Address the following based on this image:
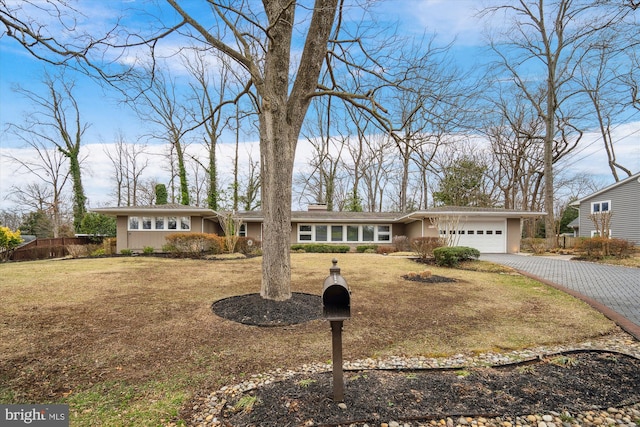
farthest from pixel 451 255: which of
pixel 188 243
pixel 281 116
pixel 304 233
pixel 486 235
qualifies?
pixel 304 233

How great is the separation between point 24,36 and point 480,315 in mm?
7342

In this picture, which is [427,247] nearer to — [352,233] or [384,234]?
[384,234]

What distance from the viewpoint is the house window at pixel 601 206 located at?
1956 cm

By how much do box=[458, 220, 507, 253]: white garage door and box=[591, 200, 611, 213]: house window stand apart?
702cm

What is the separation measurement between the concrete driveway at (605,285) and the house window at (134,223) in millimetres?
18188

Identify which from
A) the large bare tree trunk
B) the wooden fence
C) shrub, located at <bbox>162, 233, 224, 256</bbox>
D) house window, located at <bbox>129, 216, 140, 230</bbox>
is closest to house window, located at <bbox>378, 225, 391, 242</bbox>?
shrub, located at <bbox>162, 233, 224, 256</bbox>

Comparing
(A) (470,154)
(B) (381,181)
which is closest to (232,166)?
(B) (381,181)

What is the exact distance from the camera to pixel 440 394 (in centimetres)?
258

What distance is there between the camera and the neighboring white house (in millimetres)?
17562

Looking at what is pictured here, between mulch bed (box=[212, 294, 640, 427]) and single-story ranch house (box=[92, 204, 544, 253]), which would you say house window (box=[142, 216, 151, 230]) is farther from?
mulch bed (box=[212, 294, 640, 427])

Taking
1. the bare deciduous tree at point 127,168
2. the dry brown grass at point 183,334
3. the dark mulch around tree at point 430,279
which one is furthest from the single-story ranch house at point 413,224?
the bare deciduous tree at point 127,168

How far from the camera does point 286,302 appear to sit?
5246mm

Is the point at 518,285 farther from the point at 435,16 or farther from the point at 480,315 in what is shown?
the point at 435,16

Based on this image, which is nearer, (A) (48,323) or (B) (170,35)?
(A) (48,323)
